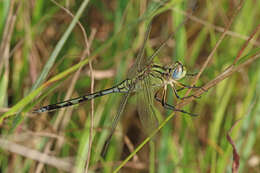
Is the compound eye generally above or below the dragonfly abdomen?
above

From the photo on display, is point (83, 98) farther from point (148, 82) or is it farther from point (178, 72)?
point (178, 72)

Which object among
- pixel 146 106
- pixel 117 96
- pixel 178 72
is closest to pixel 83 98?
pixel 117 96

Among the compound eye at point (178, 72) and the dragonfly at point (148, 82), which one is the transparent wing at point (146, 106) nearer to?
the dragonfly at point (148, 82)

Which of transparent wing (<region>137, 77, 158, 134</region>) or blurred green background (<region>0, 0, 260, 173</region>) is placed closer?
transparent wing (<region>137, 77, 158, 134</region>)

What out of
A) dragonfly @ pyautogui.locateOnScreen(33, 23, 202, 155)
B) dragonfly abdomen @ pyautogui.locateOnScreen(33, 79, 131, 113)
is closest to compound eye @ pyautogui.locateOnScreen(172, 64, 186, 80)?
dragonfly @ pyautogui.locateOnScreen(33, 23, 202, 155)

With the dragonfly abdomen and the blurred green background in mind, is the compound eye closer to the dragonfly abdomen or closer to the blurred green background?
the blurred green background

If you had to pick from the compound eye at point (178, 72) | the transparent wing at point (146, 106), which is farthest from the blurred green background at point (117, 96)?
the transparent wing at point (146, 106)

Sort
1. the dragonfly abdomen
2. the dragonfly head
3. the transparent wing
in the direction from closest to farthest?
the transparent wing < the dragonfly head < the dragonfly abdomen
